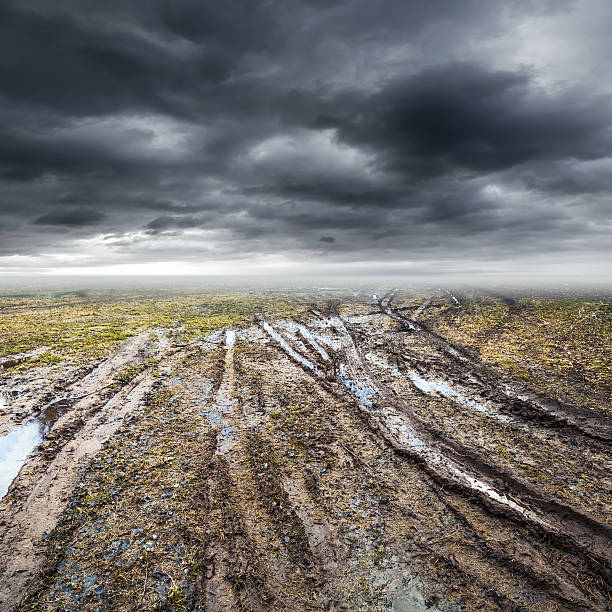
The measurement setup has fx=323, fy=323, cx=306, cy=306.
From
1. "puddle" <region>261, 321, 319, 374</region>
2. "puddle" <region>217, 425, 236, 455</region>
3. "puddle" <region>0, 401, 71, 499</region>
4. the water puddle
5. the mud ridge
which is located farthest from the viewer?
"puddle" <region>261, 321, 319, 374</region>

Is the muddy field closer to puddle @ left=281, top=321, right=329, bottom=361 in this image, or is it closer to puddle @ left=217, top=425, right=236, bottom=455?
puddle @ left=217, top=425, right=236, bottom=455

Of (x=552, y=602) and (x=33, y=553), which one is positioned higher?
(x=33, y=553)

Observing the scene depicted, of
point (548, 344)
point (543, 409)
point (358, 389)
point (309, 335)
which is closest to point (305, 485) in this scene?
point (358, 389)

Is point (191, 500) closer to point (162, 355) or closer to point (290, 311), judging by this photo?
point (162, 355)

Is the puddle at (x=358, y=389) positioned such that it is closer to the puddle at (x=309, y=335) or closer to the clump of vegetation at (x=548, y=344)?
the puddle at (x=309, y=335)

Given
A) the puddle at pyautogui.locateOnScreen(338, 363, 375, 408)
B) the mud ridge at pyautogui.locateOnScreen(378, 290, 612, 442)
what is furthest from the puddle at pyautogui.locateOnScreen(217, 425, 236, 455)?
the mud ridge at pyautogui.locateOnScreen(378, 290, 612, 442)

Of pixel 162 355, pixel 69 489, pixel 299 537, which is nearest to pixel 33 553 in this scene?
pixel 69 489
